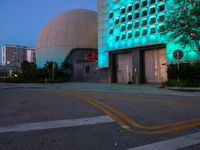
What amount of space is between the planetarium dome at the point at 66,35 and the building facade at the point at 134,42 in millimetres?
20618

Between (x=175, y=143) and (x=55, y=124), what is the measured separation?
3.03 metres

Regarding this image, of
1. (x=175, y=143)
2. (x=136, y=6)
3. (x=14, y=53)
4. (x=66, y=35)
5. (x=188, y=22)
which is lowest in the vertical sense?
(x=175, y=143)

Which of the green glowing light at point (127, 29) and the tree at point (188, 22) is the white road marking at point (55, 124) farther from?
the green glowing light at point (127, 29)

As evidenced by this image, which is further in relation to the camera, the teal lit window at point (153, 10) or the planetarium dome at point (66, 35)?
the planetarium dome at point (66, 35)

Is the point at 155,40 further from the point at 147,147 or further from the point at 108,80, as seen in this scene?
the point at 147,147

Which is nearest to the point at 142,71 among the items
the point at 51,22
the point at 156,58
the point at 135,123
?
the point at 156,58

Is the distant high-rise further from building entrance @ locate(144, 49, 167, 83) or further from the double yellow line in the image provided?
the double yellow line

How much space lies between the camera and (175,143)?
13.8ft

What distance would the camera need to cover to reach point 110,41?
1553 inches

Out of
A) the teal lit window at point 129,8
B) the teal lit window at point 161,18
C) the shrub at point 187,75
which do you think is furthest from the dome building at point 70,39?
the shrub at point 187,75

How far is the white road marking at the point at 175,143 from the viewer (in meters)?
3.96

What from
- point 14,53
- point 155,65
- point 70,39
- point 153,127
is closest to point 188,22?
point 153,127

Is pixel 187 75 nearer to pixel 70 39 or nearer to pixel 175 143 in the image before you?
pixel 175 143

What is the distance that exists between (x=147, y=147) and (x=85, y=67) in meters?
45.8
